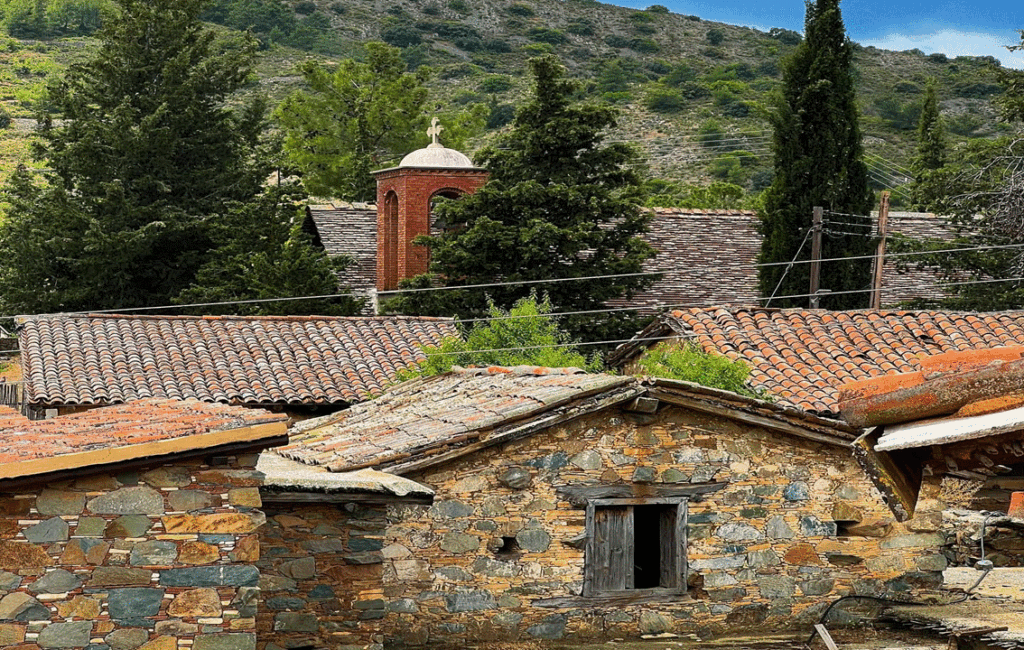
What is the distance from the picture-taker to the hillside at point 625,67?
61219mm

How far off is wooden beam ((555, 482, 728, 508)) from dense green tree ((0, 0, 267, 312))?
22849 millimetres

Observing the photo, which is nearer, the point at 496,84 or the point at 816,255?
the point at 816,255

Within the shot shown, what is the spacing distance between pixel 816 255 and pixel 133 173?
17559 millimetres

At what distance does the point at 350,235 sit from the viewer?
3416cm

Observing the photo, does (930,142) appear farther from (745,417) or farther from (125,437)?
(125,437)

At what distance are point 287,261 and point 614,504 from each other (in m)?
17.6

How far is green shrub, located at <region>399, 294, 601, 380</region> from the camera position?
19047 millimetres

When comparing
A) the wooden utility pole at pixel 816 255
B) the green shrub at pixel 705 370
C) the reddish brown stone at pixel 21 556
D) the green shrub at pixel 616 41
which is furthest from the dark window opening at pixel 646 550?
the green shrub at pixel 616 41

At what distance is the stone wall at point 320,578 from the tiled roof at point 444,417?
900 millimetres

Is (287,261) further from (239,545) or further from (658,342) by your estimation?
(239,545)

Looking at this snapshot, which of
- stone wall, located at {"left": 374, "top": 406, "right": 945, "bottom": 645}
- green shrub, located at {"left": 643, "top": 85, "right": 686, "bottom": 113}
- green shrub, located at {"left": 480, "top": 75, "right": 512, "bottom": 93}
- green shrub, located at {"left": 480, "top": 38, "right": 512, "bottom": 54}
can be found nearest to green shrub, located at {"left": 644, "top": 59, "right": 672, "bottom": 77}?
green shrub, located at {"left": 480, "top": 38, "right": 512, "bottom": 54}

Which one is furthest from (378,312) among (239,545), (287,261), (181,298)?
(239,545)

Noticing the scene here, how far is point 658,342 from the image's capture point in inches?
812

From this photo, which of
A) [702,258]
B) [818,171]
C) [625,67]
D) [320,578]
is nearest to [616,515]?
[320,578]
